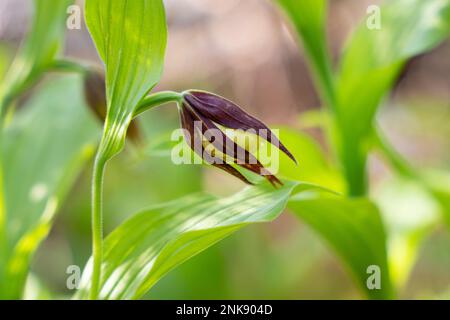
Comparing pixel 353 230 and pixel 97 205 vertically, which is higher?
pixel 353 230

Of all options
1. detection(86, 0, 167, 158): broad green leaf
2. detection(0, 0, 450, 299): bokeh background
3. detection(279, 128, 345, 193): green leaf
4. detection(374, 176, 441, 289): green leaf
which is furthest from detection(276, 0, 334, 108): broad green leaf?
detection(0, 0, 450, 299): bokeh background

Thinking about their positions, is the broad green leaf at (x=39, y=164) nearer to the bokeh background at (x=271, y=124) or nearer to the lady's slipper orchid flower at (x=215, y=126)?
the lady's slipper orchid flower at (x=215, y=126)

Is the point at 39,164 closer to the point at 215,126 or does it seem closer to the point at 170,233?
the point at 170,233

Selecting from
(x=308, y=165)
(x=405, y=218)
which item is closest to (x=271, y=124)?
(x=405, y=218)

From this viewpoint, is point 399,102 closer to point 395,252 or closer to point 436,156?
point 436,156

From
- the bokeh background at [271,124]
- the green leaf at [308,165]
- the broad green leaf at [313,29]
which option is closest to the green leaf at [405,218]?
the bokeh background at [271,124]

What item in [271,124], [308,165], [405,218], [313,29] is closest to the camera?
[313,29]
